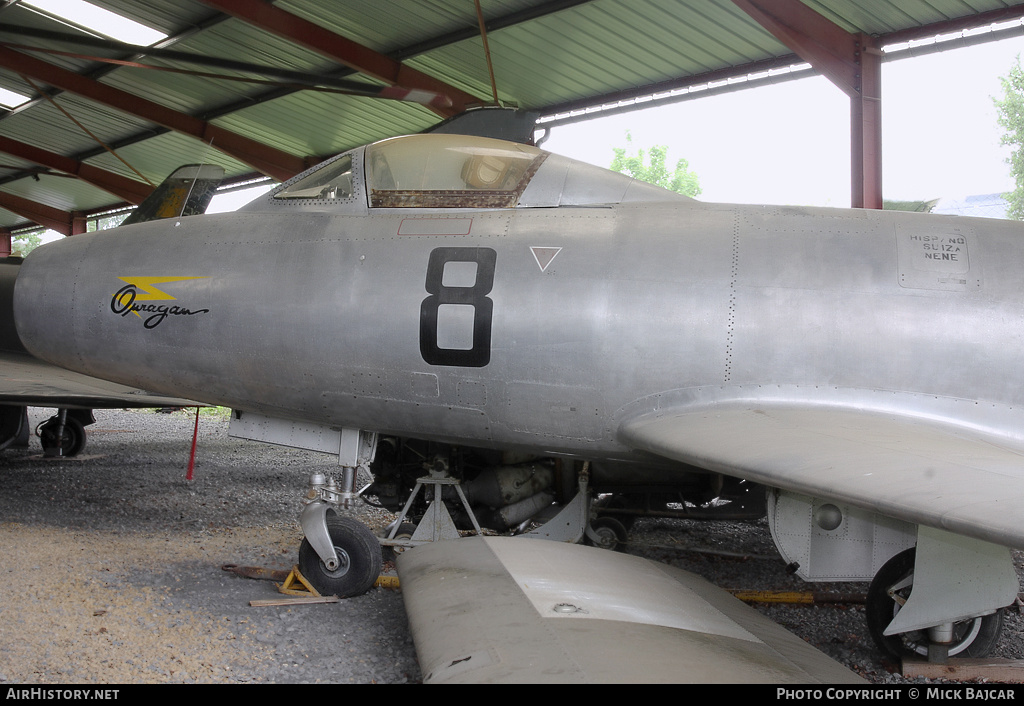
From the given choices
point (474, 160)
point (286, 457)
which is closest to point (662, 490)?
point (474, 160)

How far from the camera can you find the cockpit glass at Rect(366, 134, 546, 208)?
502 centimetres

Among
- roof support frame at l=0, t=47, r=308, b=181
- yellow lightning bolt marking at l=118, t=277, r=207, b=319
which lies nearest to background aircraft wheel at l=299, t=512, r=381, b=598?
yellow lightning bolt marking at l=118, t=277, r=207, b=319

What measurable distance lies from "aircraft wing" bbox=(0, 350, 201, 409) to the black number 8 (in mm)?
3749

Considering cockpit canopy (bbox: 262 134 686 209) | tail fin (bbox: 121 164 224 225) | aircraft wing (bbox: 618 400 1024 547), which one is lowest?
aircraft wing (bbox: 618 400 1024 547)

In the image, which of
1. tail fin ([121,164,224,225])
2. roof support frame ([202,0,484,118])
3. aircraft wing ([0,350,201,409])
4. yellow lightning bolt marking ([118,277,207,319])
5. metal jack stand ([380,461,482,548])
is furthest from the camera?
roof support frame ([202,0,484,118])

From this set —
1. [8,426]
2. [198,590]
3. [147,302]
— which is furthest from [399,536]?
[8,426]

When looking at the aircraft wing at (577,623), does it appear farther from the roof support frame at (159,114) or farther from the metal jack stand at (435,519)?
the roof support frame at (159,114)

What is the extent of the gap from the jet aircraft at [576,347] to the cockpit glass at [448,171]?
2 centimetres

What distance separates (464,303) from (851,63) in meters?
7.57

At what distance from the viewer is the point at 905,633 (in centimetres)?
431

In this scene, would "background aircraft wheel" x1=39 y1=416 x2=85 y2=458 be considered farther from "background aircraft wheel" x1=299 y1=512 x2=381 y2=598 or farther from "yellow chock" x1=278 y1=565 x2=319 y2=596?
"background aircraft wheel" x1=299 y1=512 x2=381 y2=598

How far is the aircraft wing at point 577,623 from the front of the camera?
9.69 ft
